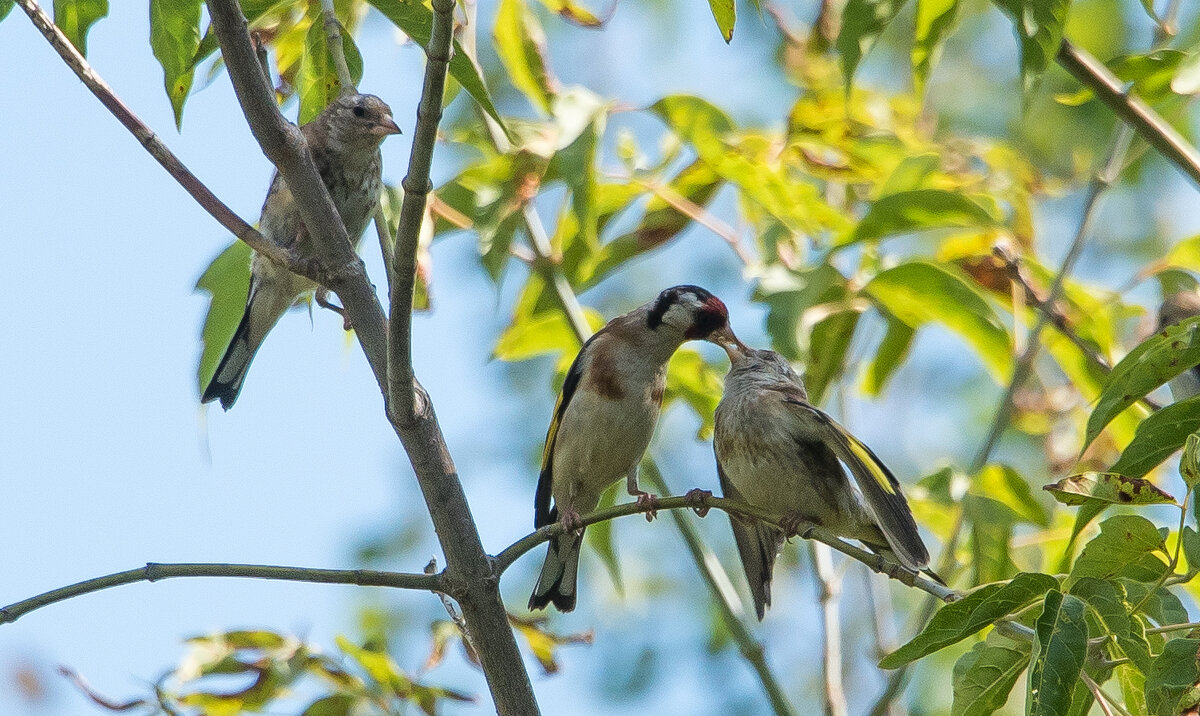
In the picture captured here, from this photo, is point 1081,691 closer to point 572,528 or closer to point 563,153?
point 572,528

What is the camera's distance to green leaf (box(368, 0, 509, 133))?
2.68m

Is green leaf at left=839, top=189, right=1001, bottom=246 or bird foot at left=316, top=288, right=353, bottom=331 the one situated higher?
bird foot at left=316, top=288, right=353, bottom=331

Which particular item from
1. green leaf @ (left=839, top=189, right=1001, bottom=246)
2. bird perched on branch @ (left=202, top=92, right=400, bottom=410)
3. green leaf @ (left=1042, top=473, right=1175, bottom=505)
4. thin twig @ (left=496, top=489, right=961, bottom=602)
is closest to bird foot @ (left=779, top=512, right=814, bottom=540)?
thin twig @ (left=496, top=489, right=961, bottom=602)

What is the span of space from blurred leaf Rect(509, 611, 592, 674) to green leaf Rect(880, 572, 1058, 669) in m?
1.86

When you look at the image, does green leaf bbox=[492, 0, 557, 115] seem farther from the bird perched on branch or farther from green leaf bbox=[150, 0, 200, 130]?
green leaf bbox=[150, 0, 200, 130]

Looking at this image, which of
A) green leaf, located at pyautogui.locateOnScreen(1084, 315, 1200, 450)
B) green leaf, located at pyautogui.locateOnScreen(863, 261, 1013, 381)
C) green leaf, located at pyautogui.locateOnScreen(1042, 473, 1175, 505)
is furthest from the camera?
green leaf, located at pyautogui.locateOnScreen(863, 261, 1013, 381)

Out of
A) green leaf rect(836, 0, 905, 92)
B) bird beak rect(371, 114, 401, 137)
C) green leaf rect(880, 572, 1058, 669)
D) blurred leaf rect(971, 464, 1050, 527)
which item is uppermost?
bird beak rect(371, 114, 401, 137)

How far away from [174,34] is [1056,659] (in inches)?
86.2

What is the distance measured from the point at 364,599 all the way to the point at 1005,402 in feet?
18.4

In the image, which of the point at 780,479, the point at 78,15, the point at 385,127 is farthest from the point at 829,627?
the point at 78,15

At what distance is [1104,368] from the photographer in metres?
3.86

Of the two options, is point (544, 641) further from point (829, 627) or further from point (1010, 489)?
point (1010, 489)

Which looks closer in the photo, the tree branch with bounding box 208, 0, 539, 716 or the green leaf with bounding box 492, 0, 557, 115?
the tree branch with bounding box 208, 0, 539, 716

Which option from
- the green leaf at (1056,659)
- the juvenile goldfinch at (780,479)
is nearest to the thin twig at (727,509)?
the green leaf at (1056,659)
